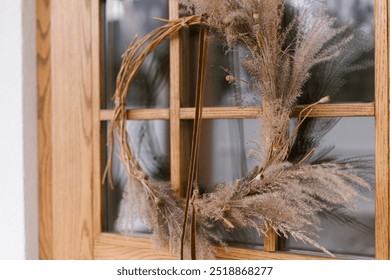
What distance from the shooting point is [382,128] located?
96 centimetres

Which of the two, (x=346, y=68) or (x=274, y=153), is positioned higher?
(x=346, y=68)

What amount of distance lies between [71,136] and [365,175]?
0.76 m

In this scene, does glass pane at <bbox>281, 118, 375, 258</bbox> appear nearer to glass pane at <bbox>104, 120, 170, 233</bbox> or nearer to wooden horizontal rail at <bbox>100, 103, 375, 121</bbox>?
wooden horizontal rail at <bbox>100, 103, 375, 121</bbox>

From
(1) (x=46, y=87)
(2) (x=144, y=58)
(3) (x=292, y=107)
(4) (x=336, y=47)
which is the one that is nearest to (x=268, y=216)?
(3) (x=292, y=107)

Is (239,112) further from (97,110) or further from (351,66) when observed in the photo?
(97,110)

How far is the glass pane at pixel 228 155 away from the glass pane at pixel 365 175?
0.14m

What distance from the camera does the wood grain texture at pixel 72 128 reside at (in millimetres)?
1303

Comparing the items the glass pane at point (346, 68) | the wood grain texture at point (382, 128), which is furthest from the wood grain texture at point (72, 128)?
the wood grain texture at point (382, 128)

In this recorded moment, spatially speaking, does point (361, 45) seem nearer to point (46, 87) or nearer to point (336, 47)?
point (336, 47)

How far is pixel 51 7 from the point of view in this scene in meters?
1.35

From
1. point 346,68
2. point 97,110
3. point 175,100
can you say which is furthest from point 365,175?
point 97,110

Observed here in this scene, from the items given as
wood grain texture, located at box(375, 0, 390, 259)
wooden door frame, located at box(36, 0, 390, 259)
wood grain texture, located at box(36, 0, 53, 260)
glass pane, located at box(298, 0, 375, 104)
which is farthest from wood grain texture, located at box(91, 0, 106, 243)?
wood grain texture, located at box(375, 0, 390, 259)

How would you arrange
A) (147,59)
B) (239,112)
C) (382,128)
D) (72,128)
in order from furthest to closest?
(72,128) → (147,59) → (239,112) → (382,128)

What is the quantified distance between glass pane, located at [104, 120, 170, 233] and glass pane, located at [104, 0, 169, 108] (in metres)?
0.06
